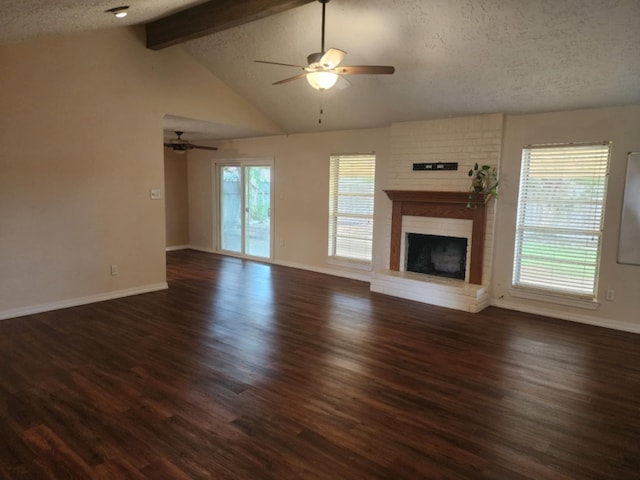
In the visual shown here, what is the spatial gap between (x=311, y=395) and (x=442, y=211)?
3.52m

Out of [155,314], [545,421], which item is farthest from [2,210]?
[545,421]

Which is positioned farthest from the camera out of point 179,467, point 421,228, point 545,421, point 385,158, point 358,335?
point 385,158

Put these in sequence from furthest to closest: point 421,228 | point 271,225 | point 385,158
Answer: point 271,225
point 385,158
point 421,228

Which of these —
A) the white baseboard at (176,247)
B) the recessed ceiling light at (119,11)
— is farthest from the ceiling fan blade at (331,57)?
the white baseboard at (176,247)

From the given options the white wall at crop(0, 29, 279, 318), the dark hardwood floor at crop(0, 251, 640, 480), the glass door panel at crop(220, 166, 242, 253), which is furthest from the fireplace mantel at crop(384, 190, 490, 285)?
the glass door panel at crop(220, 166, 242, 253)

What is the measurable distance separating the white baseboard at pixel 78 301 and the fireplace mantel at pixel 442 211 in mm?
3400

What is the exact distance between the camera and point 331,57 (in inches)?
128

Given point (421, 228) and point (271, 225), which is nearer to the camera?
point (421, 228)

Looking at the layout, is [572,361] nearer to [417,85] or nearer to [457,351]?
[457,351]

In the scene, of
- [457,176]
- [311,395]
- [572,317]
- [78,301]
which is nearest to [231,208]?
[78,301]

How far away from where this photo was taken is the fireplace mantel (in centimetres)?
519

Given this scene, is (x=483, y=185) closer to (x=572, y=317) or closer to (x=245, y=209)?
(x=572, y=317)

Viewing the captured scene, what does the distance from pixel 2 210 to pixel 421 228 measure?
497 cm

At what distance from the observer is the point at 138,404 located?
8.66 feet
